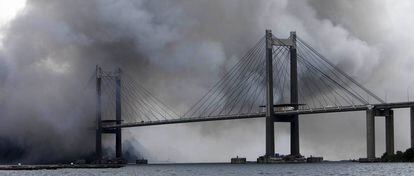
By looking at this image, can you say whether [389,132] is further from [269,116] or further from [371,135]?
[269,116]

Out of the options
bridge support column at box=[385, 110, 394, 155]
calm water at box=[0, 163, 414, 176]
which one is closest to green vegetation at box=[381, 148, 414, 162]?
bridge support column at box=[385, 110, 394, 155]

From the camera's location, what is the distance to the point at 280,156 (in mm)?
169750

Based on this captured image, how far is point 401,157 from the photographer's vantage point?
151m

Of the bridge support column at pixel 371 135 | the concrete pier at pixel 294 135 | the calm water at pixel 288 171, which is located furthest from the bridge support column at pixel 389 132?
the concrete pier at pixel 294 135

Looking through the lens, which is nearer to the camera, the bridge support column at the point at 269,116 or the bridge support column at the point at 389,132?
the bridge support column at the point at 389,132

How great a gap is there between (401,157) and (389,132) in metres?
4.24

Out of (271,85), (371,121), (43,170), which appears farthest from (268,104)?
(43,170)

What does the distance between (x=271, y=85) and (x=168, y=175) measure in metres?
45.2

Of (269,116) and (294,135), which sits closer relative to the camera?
(269,116)

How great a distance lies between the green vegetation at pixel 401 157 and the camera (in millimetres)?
149000

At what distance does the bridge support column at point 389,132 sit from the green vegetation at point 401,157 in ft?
3.28

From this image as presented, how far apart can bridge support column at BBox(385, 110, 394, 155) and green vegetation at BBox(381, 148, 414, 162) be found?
1.00 meters

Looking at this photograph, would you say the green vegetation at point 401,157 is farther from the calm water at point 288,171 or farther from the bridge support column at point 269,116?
the bridge support column at point 269,116

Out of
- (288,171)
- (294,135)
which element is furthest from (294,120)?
(288,171)
